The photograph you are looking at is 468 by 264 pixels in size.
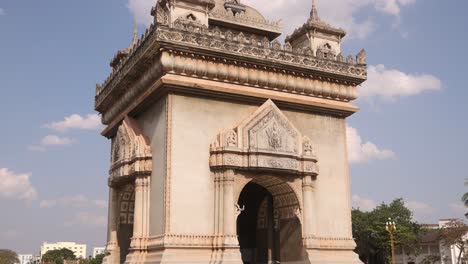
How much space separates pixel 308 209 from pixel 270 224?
9.11ft

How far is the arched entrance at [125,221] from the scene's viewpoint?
2039 centimetres

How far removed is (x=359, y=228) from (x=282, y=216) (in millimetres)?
43151

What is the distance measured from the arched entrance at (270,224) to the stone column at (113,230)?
5044 millimetres

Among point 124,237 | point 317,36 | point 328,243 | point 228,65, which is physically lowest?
point 328,243

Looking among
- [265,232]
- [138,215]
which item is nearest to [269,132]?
[265,232]

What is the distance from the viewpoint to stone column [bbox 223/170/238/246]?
53.9 ft

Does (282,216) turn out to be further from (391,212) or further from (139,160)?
(391,212)

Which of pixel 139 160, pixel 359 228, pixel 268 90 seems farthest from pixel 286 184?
pixel 359 228

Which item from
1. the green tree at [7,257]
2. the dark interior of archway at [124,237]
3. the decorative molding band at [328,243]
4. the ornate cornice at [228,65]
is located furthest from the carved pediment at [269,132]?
the green tree at [7,257]

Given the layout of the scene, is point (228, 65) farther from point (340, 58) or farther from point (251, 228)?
point (251, 228)

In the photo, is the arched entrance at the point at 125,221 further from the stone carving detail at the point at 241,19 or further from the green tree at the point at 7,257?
the green tree at the point at 7,257

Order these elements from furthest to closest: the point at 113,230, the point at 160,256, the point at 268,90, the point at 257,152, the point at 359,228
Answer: the point at 359,228, the point at 113,230, the point at 268,90, the point at 257,152, the point at 160,256

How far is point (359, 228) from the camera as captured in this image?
5969cm

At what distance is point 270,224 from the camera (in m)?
20.4
